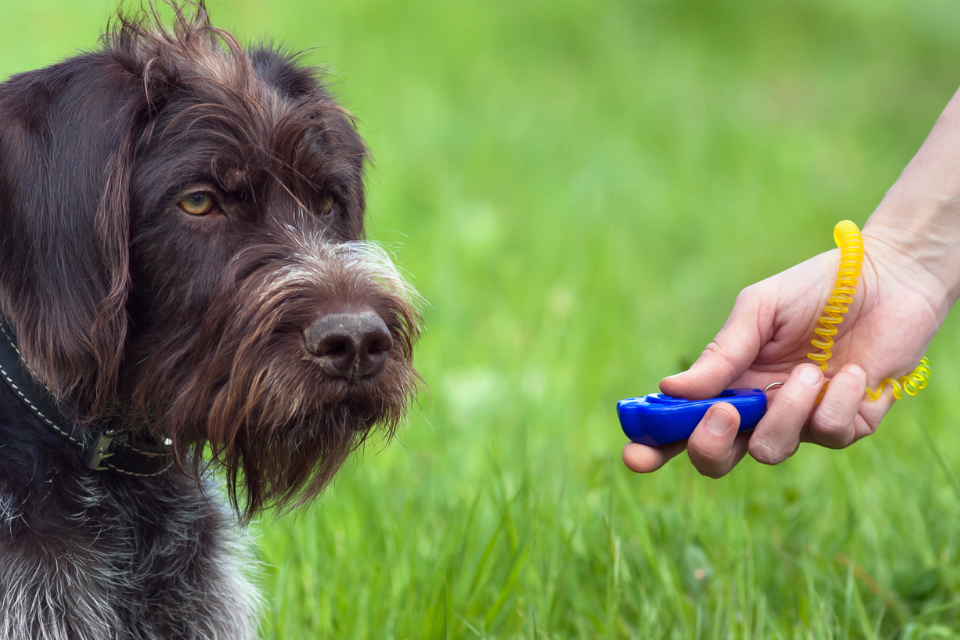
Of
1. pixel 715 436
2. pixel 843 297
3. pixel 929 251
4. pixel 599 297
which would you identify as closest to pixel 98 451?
pixel 715 436

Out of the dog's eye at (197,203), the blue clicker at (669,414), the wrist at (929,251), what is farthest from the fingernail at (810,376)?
the dog's eye at (197,203)

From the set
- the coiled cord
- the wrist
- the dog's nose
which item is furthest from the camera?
the wrist

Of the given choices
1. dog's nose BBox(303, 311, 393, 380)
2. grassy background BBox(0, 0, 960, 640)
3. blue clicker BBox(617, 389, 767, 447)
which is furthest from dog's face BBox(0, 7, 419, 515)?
blue clicker BBox(617, 389, 767, 447)

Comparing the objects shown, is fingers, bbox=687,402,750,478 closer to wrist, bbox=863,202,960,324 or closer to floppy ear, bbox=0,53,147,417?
wrist, bbox=863,202,960,324

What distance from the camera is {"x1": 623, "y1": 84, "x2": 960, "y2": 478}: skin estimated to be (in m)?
2.29

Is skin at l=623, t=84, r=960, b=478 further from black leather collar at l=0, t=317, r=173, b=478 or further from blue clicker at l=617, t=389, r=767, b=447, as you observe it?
black leather collar at l=0, t=317, r=173, b=478

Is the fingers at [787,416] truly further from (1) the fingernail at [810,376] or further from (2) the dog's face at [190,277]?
(2) the dog's face at [190,277]

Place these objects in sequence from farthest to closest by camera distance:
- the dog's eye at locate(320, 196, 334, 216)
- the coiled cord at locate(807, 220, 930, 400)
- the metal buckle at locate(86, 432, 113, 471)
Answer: the dog's eye at locate(320, 196, 334, 216) < the coiled cord at locate(807, 220, 930, 400) < the metal buckle at locate(86, 432, 113, 471)

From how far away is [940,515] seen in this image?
3.50 meters

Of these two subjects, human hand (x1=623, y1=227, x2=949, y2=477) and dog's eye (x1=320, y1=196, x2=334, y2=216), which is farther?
dog's eye (x1=320, y1=196, x2=334, y2=216)

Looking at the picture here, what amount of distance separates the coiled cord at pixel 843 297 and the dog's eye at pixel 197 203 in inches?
64.0

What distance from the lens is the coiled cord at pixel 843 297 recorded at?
2.44m

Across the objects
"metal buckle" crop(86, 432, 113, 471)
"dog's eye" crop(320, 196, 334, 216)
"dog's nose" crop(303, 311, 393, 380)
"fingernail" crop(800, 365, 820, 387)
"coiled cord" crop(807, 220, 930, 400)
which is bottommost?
"metal buckle" crop(86, 432, 113, 471)

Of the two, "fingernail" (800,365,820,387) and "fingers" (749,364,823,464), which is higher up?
"fingernail" (800,365,820,387)
